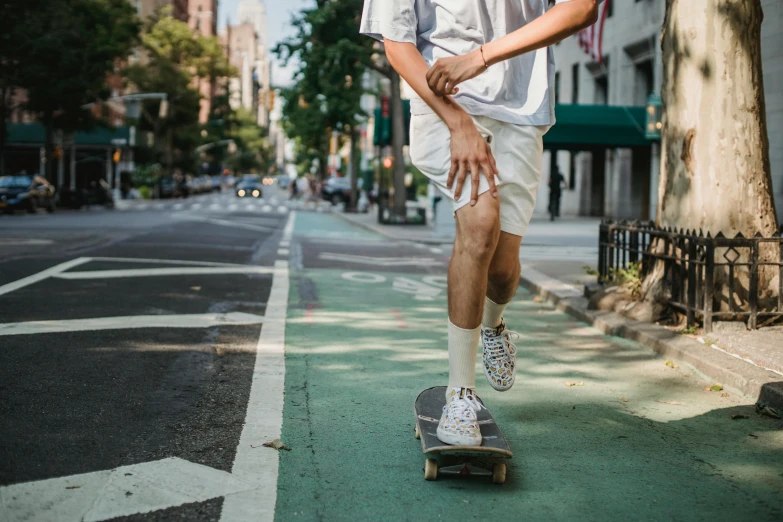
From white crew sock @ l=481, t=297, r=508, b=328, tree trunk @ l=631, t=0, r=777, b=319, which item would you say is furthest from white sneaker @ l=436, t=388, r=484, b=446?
tree trunk @ l=631, t=0, r=777, b=319

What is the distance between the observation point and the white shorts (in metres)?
3.46

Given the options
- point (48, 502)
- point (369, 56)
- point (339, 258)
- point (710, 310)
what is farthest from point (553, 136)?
point (48, 502)

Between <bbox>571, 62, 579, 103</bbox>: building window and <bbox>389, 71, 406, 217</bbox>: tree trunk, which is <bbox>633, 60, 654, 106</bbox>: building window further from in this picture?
<bbox>389, 71, 406, 217</bbox>: tree trunk

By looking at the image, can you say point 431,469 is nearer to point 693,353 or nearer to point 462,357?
point 462,357

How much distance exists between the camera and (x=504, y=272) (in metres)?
3.74

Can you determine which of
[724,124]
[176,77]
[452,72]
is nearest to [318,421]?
[452,72]

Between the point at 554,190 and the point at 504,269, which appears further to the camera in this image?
the point at 554,190

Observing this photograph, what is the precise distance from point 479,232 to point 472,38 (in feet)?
2.40

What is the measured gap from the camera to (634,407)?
4.49 m

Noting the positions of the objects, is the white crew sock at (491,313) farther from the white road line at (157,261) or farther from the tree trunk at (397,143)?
the tree trunk at (397,143)

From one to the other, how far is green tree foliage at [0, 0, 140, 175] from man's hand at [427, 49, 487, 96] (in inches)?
1355

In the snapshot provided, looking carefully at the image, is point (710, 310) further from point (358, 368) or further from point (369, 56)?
point (369, 56)

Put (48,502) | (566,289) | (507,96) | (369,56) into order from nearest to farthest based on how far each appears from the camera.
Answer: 1. (48,502)
2. (507,96)
3. (566,289)
4. (369,56)

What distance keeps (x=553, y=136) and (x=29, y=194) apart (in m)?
18.4
